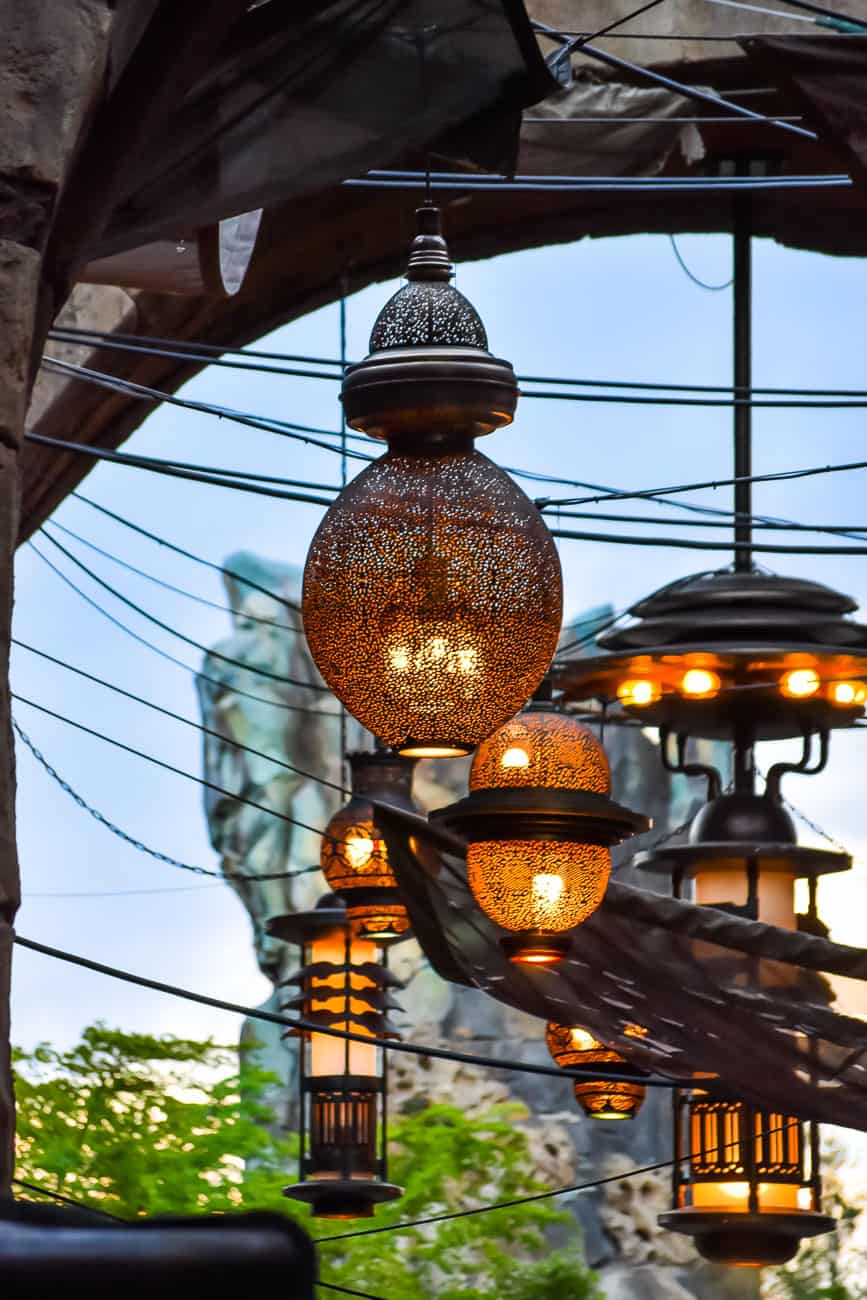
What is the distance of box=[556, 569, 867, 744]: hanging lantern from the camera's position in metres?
9.78

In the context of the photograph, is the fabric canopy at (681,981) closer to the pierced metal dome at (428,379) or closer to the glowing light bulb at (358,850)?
the pierced metal dome at (428,379)

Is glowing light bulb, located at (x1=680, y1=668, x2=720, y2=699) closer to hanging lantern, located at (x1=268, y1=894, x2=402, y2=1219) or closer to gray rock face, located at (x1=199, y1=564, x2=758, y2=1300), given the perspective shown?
hanging lantern, located at (x1=268, y1=894, x2=402, y2=1219)

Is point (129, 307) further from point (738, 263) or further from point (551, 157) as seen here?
point (738, 263)

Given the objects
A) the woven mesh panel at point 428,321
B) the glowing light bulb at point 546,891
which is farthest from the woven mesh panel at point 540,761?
the woven mesh panel at point 428,321

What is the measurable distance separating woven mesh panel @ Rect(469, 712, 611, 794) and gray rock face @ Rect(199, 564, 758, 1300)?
686 inches

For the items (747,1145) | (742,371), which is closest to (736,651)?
(747,1145)

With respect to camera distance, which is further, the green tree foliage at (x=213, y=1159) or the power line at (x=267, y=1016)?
the green tree foliage at (x=213, y=1159)

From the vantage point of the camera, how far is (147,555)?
26828 mm

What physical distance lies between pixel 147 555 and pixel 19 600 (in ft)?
4.85

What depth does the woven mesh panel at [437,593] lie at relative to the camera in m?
3.79

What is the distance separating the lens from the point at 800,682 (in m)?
9.91

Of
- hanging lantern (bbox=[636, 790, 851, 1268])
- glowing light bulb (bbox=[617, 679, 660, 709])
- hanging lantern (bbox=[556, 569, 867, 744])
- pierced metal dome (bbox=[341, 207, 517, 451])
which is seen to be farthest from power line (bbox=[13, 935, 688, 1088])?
glowing light bulb (bbox=[617, 679, 660, 709])

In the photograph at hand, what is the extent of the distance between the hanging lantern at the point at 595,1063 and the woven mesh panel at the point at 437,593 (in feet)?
16.3

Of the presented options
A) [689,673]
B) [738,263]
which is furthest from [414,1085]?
[689,673]
